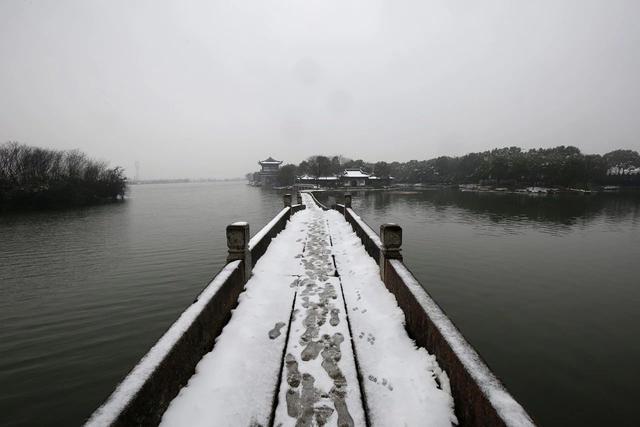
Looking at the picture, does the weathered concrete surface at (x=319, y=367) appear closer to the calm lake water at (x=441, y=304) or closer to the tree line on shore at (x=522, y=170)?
the calm lake water at (x=441, y=304)

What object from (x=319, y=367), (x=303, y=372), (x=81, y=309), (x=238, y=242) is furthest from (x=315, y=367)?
(x=81, y=309)

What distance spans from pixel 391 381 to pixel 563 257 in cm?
1487

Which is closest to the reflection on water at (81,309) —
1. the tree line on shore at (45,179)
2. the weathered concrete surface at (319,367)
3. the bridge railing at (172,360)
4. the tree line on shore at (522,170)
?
the bridge railing at (172,360)

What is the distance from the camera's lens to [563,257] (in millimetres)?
14156

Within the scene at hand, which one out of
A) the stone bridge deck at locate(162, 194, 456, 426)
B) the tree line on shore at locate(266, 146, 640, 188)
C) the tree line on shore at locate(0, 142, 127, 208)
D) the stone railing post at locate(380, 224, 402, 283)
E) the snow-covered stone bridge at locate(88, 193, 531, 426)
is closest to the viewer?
the snow-covered stone bridge at locate(88, 193, 531, 426)

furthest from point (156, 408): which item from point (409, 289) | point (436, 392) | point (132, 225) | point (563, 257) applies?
point (132, 225)

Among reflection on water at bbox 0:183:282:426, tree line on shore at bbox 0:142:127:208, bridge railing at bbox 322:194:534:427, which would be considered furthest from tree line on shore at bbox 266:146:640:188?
bridge railing at bbox 322:194:534:427

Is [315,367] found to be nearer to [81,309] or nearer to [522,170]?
[81,309]

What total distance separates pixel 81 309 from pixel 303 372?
8171 millimetres

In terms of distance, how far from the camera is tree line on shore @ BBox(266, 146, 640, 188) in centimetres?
6025

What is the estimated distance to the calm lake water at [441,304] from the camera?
5336mm

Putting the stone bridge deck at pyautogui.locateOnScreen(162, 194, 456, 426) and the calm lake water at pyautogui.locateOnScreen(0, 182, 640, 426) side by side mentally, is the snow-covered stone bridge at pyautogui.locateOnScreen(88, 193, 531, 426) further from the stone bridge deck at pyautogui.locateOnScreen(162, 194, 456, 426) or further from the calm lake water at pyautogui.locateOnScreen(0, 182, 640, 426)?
the calm lake water at pyautogui.locateOnScreen(0, 182, 640, 426)

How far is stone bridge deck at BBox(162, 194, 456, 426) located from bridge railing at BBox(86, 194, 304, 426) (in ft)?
0.55

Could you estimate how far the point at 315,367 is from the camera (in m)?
4.11
